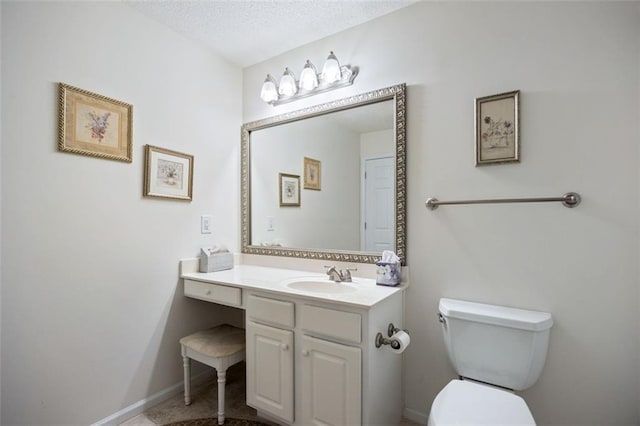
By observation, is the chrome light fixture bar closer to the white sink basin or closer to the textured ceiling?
the textured ceiling

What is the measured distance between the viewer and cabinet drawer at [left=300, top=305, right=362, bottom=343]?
1.31 meters

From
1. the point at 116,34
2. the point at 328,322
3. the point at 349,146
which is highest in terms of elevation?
the point at 116,34

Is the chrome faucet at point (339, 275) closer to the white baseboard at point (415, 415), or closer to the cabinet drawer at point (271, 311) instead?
the cabinet drawer at point (271, 311)

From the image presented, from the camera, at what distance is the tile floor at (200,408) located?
67.2 inches

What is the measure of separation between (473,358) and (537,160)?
0.95 m

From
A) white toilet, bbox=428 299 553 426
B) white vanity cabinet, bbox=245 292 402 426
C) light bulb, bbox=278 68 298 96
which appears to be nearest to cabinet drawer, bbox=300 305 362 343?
white vanity cabinet, bbox=245 292 402 426

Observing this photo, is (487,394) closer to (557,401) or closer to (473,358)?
(473,358)

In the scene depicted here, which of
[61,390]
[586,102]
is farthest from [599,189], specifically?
[61,390]

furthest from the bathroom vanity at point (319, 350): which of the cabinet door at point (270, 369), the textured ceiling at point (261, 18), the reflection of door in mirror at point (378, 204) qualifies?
the textured ceiling at point (261, 18)

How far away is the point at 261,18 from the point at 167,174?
1119 millimetres

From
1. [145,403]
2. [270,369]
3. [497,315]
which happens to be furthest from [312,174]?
[145,403]

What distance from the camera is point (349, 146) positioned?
1929mm

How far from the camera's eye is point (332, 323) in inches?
54.0

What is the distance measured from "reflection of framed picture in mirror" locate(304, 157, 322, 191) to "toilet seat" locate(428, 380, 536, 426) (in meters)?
1.35
